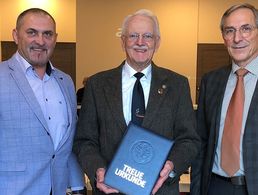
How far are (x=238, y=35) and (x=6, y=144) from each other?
1260 millimetres

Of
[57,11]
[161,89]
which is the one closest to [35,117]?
[161,89]

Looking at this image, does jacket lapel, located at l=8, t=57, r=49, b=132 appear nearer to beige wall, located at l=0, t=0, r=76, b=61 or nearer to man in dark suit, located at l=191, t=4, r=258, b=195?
man in dark suit, located at l=191, t=4, r=258, b=195

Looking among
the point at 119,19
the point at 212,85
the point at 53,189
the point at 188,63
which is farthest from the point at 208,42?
the point at 53,189

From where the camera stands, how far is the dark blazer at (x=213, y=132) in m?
1.73

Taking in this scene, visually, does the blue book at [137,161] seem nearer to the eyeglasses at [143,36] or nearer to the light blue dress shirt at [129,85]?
the light blue dress shirt at [129,85]

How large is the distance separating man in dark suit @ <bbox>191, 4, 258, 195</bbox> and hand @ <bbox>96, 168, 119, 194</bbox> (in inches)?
23.2

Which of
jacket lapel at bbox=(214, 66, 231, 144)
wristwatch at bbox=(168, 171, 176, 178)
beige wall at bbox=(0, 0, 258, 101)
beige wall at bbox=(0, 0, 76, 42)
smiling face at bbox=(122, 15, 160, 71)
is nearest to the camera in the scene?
wristwatch at bbox=(168, 171, 176, 178)

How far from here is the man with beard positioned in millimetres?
1767

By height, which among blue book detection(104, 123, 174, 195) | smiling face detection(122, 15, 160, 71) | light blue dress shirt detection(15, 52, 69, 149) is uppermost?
smiling face detection(122, 15, 160, 71)

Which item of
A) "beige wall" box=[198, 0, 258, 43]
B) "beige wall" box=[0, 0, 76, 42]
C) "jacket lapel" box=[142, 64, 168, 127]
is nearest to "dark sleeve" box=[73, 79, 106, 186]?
"jacket lapel" box=[142, 64, 168, 127]

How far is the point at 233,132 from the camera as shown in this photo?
1772mm

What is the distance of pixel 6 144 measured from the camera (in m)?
1.76

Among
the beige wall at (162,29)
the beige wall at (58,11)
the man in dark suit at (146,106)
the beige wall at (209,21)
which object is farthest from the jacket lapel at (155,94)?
the beige wall at (58,11)

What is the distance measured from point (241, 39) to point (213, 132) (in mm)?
490
